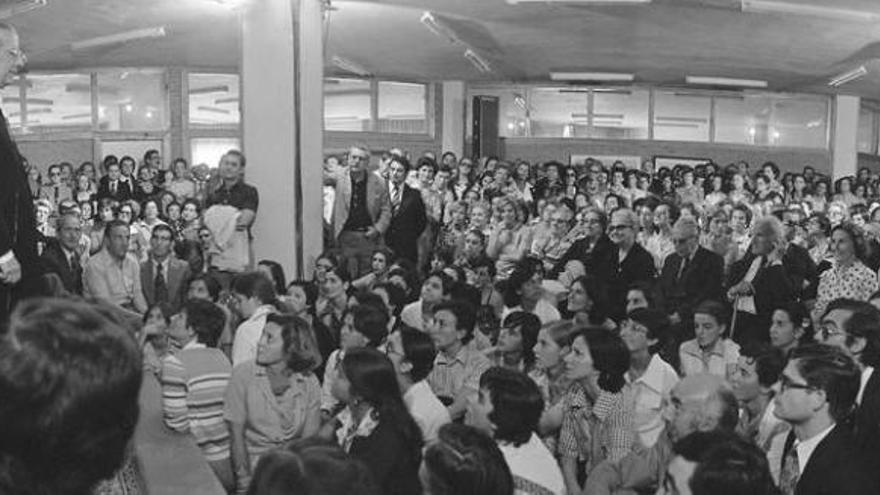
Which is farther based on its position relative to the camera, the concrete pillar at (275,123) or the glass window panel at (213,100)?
the glass window panel at (213,100)

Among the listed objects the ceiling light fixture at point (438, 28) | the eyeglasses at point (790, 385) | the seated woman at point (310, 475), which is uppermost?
the ceiling light fixture at point (438, 28)

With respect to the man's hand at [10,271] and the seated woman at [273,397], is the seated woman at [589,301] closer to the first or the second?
the seated woman at [273,397]

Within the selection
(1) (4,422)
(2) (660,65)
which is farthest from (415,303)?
(2) (660,65)

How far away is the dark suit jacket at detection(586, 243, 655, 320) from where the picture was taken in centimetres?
741

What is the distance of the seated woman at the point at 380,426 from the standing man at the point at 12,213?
123 centimetres

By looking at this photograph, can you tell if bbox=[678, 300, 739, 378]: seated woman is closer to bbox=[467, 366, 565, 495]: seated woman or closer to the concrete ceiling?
bbox=[467, 366, 565, 495]: seated woman

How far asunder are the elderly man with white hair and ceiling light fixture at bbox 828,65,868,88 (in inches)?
289

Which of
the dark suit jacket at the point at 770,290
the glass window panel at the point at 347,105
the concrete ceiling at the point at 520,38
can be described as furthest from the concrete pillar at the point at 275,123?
the glass window panel at the point at 347,105

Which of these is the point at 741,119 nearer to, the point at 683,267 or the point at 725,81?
the point at 725,81

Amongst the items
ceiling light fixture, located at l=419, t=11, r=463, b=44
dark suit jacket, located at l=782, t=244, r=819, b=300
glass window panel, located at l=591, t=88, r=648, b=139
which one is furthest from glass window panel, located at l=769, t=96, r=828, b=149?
dark suit jacket, located at l=782, t=244, r=819, b=300

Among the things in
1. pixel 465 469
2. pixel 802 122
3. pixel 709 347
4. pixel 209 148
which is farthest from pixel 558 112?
pixel 465 469

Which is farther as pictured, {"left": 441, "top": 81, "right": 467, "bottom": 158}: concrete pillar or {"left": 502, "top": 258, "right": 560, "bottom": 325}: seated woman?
{"left": 441, "top": 81, "right": 467, "bottom": 158}: concrete pillar

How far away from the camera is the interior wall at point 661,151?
53.9 feet

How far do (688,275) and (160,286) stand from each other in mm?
3704
